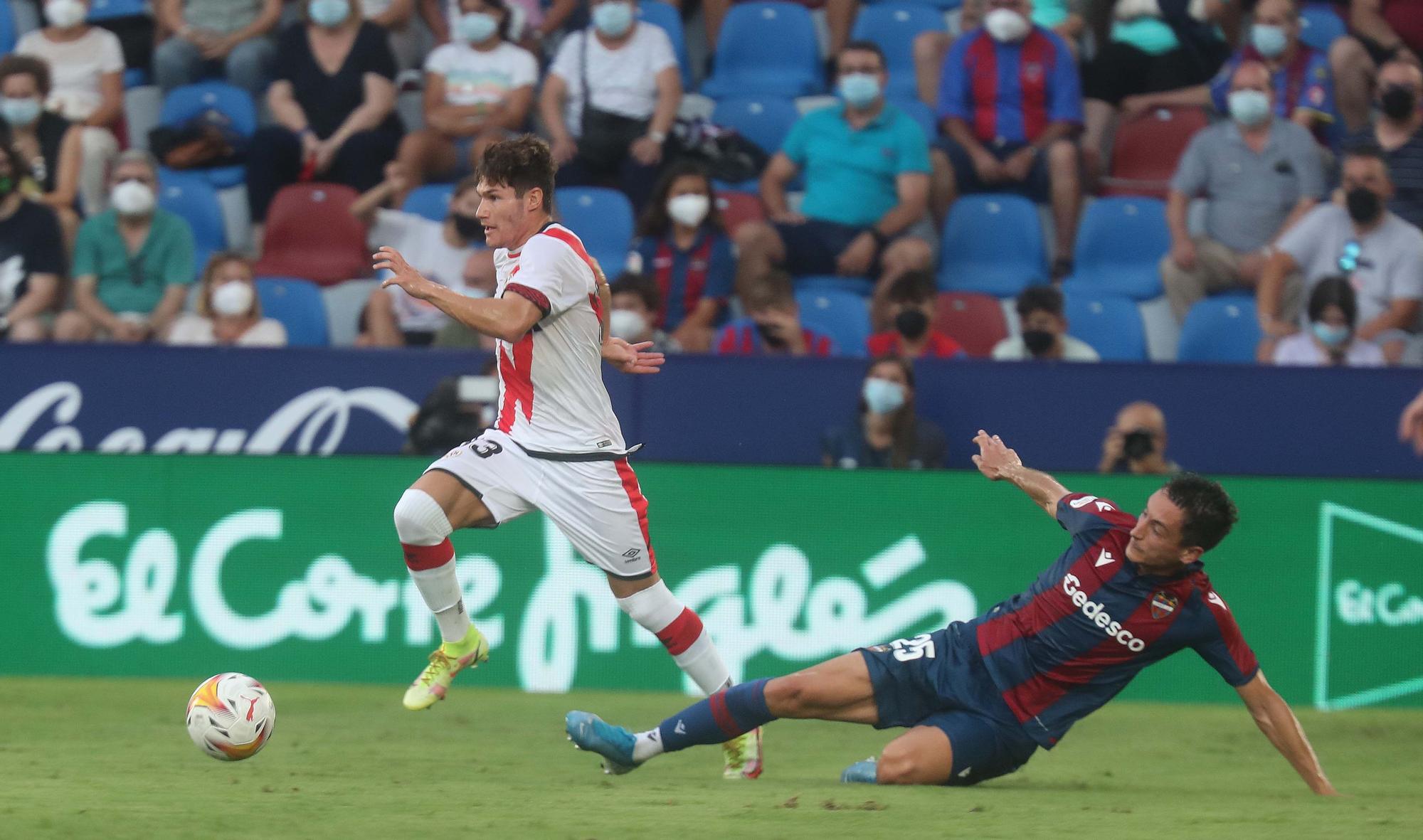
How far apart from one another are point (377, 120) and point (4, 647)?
4839 millimetres

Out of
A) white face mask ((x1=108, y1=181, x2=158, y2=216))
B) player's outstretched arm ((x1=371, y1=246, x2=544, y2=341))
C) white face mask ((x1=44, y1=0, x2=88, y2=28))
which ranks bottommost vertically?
white face mask ((x1=108, y1=181, x2=158, y2=216))

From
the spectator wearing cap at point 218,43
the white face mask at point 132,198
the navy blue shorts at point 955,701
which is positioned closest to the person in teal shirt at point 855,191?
the white face mask at point 132,198

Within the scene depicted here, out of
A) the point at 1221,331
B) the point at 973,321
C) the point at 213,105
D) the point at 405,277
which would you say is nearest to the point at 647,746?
the point at 405,277

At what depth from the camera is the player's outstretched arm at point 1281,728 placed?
611cm

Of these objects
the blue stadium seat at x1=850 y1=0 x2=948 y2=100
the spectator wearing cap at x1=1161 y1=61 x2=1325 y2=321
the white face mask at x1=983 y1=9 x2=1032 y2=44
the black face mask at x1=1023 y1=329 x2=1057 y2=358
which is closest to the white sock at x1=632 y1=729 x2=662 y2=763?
the black face mask at x1=1023 y1=329 x2=1057 y2=358

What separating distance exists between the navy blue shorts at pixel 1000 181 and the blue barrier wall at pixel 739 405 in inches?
93.0

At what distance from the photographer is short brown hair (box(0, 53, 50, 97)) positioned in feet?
40.8

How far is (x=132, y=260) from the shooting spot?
39.1 feet

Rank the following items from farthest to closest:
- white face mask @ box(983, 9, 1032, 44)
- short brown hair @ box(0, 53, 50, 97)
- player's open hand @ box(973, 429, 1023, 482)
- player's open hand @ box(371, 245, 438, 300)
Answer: short brown hair @ box(0, 53, 50, 97) → white face mask @ box(983, 9, 1032, 44) → player's open hand @ box(973, 429, 1023, 482) → player's open hand @ box(371, 245, 438, 300)

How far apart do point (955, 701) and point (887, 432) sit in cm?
382

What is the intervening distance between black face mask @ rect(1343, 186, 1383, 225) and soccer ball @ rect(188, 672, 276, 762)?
7.61m

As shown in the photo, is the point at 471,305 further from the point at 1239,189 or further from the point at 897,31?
the point at 897,31

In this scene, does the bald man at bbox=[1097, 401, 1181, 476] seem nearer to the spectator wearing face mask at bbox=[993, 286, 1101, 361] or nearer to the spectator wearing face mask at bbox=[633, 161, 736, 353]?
the spectator wearing face mask at bbox=[993, 286, 1101, 361]

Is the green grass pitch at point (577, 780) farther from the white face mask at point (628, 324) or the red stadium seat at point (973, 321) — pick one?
the red stadium seat at point (973, 321)
